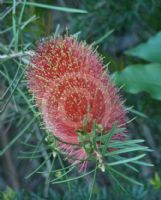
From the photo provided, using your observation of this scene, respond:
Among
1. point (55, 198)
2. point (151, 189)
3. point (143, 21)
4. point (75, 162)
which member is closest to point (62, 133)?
point (75, 162)

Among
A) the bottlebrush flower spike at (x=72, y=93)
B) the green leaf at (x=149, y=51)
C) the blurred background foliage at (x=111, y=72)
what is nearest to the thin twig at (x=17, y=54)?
the bottlebrush flower spike at (x=72, y=93)

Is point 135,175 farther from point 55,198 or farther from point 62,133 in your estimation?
point 62,133

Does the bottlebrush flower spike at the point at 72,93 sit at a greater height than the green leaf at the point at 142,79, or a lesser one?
lesser

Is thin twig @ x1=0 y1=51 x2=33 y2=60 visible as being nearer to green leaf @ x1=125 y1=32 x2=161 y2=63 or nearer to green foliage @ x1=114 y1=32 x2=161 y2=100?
green foliage @ x1=114 y1=32 x2=161 y2=100

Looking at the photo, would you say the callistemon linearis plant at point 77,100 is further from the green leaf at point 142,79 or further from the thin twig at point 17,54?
the green leaf at point 142,79

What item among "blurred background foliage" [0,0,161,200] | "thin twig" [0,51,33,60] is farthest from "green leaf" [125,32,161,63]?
"thin twig" [0,51,33,60]
